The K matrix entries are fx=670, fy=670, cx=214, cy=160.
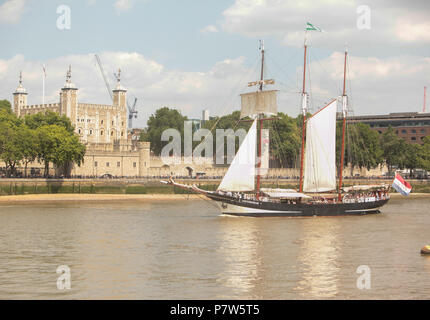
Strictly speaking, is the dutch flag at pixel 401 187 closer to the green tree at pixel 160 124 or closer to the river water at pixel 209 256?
the river water at pixel 209 256

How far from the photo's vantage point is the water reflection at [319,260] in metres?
32.0

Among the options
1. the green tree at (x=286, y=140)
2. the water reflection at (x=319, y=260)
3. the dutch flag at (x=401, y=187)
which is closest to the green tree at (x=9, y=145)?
the water reflection at (x=319, y=260)

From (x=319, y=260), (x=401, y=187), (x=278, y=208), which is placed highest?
(x=401, y=187)

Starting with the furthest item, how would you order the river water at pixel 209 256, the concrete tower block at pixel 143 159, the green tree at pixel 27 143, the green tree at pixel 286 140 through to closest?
the green tree at pixel 286 140
the concrete tower block at pixel 143 159
the green tree at pixel 27 143
the river water at pixel 209 256

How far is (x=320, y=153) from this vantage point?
75750 mm

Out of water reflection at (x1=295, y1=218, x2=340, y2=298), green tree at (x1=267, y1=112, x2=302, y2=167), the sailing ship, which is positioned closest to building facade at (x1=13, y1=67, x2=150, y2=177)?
green tree at (x1=267, y1=112, x2=302, y2=167)

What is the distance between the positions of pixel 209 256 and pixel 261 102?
36.5 meters

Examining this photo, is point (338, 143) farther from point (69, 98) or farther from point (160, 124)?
point (69, 98)

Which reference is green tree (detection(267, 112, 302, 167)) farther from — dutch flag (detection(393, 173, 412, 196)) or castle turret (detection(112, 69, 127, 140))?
dutch flag (detection(393, 173, 412, 196))

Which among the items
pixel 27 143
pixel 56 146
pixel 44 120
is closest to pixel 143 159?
pixel 44 120

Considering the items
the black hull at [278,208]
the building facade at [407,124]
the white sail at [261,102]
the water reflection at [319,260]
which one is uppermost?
the building facade at [407,124]

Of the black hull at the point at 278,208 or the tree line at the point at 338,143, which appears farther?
the tree line at the point at 338,143

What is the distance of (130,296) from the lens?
1195 inches

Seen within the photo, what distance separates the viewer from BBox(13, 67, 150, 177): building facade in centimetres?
11369
